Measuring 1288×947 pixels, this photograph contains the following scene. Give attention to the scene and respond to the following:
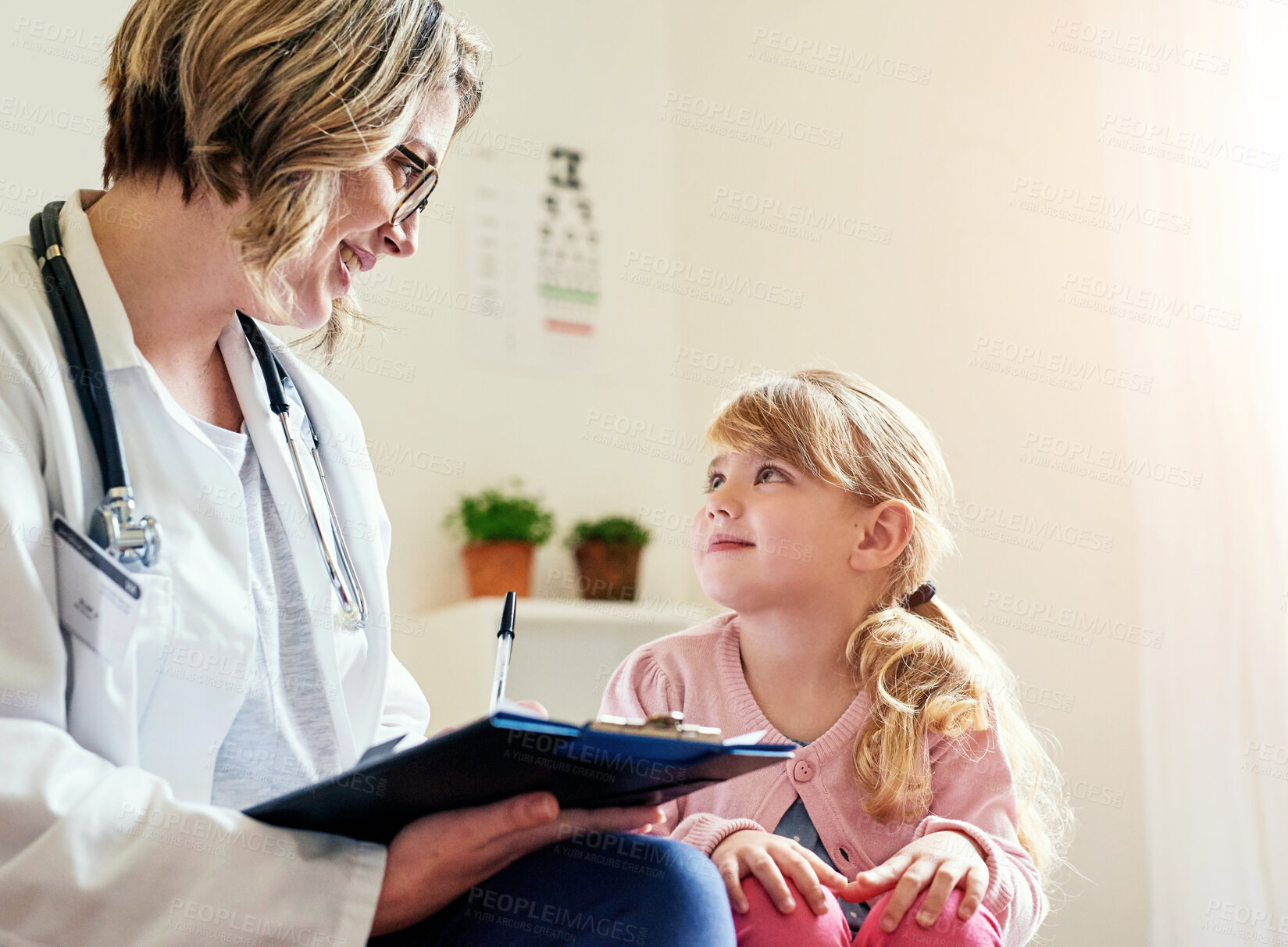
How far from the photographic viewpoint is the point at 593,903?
2.58 feet

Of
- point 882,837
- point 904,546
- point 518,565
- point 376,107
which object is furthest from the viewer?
point 518,565

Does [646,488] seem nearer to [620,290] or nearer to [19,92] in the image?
[620,290]

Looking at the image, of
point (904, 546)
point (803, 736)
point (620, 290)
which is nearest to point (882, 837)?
point (803, 736)

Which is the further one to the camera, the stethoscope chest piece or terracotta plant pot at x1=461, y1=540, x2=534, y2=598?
terracotta plant pot at x1=461, y1=540, x2=534, y2=598

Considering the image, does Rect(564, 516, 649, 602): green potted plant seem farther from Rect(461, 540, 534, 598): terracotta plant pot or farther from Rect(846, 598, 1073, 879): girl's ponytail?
Rect(846, 598, 1073, 879): girl's ponytail

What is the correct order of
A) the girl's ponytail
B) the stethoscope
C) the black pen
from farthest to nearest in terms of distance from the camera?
the girl's ponytail → the black pen → the stethoscope

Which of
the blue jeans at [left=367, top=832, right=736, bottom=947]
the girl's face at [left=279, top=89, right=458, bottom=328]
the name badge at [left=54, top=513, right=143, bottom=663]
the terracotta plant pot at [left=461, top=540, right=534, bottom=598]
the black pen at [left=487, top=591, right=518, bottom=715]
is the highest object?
the girl's face at [left=279, top=89, right=458, bottom=328]

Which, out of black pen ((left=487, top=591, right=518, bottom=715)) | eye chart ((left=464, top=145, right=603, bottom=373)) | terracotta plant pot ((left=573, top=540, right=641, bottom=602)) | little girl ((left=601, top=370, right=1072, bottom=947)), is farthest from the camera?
eye chart ((left=464, top=145, right=603, bottom=373))

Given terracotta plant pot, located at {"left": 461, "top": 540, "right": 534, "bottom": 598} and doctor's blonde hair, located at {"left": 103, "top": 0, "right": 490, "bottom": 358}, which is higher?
doctor's blonde hair, located at {"left": 103, "top": 0, "right": 490, "bottom": 358}

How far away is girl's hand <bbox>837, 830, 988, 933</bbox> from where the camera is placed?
1026 millimetres

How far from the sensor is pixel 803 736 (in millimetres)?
1325

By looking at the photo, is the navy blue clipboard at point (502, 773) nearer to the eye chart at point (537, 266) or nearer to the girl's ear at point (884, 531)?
the girl's ear at point (884, 531)

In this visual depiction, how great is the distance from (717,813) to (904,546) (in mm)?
405

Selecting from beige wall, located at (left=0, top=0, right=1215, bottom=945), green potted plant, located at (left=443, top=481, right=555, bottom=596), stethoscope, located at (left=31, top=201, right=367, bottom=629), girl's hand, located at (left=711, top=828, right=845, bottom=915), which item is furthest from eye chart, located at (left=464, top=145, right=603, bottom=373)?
girl's hand, located at (left=711, top=828, right=845, bottom=915)
